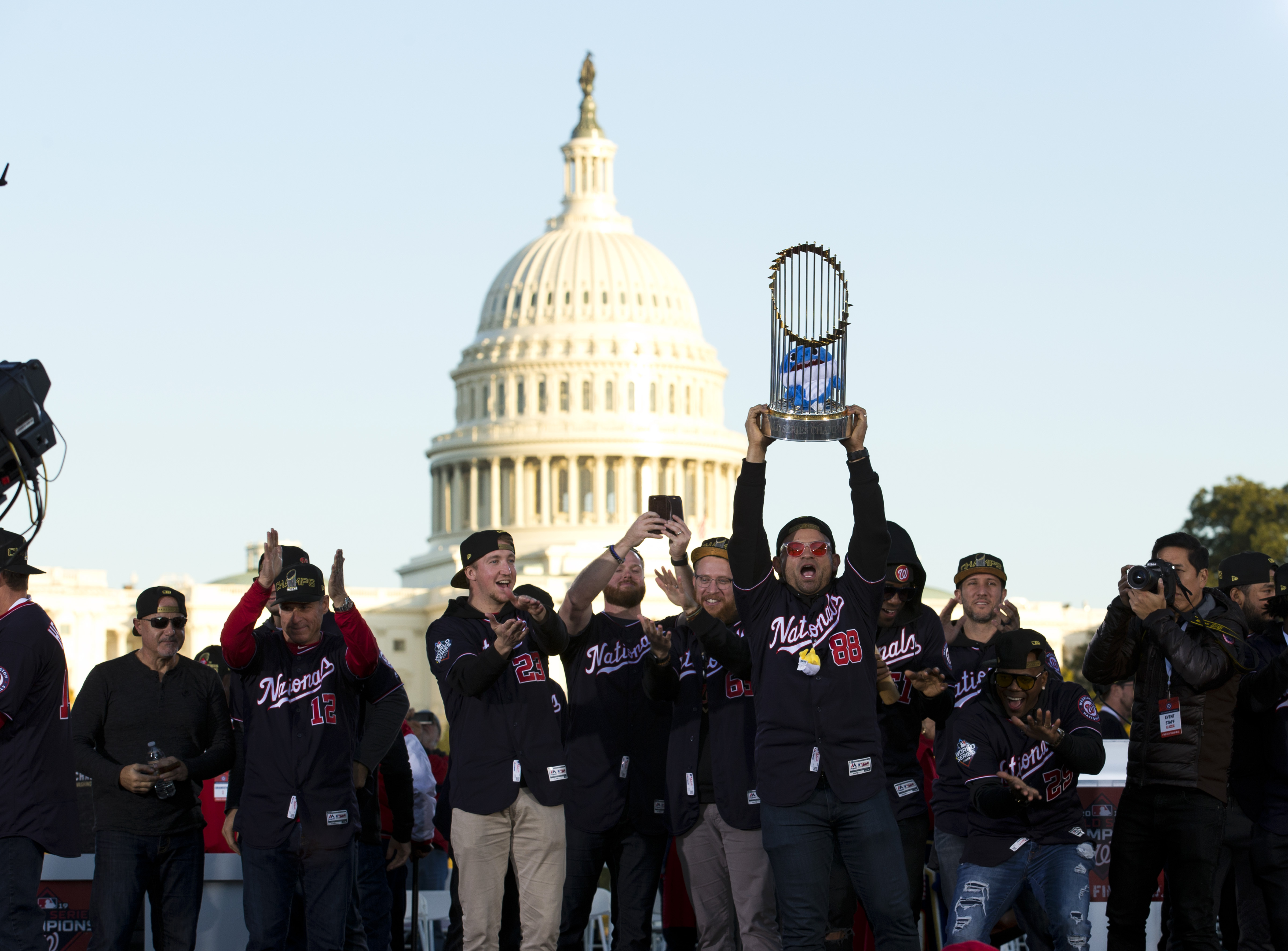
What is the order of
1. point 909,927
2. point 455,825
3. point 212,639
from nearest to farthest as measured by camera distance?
point 909,927
point 455,825
point 212,639

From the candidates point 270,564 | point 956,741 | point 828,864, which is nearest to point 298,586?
point 270,564

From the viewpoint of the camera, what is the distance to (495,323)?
384ft

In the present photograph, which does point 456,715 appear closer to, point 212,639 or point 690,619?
point 690,619

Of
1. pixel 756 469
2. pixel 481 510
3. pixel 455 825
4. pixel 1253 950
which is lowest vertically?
pixel 1253 950

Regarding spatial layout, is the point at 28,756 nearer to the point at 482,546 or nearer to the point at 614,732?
the point at 482,546

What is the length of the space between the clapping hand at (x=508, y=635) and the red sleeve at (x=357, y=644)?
79cm

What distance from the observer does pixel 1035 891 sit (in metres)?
10.7

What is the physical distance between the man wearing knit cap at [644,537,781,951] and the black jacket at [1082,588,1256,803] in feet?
6.10

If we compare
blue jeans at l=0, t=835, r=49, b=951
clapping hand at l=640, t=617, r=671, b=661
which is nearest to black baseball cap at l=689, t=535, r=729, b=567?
clapping hand at l=640, t=617, r=671, b=661

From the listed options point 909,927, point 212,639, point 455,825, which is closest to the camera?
point 909,927

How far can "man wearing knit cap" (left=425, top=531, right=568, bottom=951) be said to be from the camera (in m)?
10.9

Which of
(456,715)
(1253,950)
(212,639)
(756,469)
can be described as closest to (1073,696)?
(1253,950)

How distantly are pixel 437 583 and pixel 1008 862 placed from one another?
101 meters

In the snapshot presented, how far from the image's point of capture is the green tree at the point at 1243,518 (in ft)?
201
